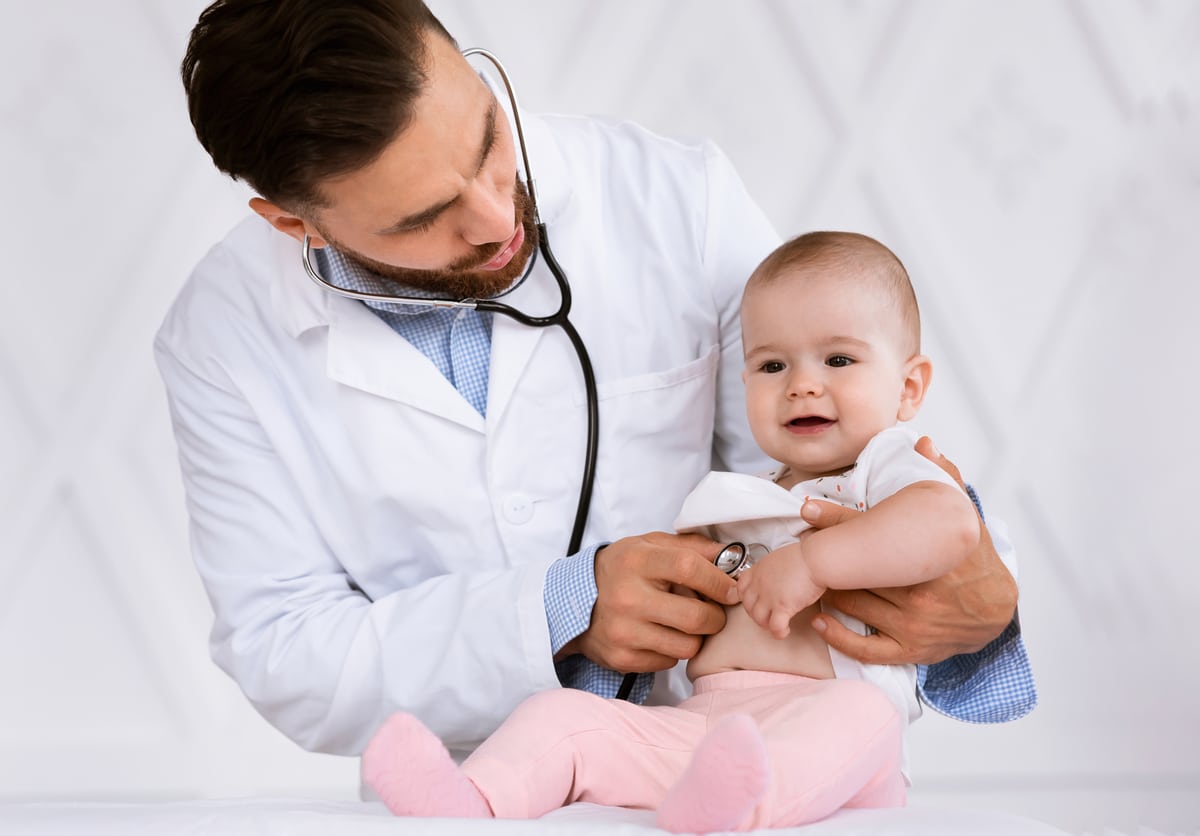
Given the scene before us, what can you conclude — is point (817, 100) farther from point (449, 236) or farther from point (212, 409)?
point (212, 409)

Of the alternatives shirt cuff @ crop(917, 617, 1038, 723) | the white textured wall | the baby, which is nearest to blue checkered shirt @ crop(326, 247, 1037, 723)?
shirt cuff @ crop(917, 617, 1038, 723)

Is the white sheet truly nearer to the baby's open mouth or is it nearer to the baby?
the baby

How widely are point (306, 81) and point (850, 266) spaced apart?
64 centimetres

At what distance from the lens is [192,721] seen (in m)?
2.46

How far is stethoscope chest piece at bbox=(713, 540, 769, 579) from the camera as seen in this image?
53.2 inches

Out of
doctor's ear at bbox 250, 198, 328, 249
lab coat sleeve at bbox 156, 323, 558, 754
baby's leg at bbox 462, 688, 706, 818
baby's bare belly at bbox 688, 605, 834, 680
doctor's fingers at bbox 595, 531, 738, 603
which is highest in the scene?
doctor's ear at bbox 250, 198, 328, 249

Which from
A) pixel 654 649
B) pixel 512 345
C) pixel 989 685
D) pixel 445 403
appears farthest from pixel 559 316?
pixel 989 685

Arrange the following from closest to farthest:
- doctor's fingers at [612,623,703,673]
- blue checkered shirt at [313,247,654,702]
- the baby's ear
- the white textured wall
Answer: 1. doctor's fingers at [612,623,703,673]
2. the baby's ear
3. blue checkered shirt at [313,247,654,702]
4. the white textured wall

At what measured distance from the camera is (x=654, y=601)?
1310 mm

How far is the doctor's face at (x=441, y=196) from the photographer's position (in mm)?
1304

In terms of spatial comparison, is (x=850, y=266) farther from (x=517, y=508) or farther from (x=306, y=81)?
(x=306, y=81)

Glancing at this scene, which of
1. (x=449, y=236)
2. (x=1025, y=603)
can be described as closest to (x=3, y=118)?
(x=449, y=236)

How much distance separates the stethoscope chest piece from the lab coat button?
0.28m

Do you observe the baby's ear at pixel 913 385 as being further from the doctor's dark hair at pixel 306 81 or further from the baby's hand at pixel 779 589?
the doctor's dark hair at pixel 306 81
